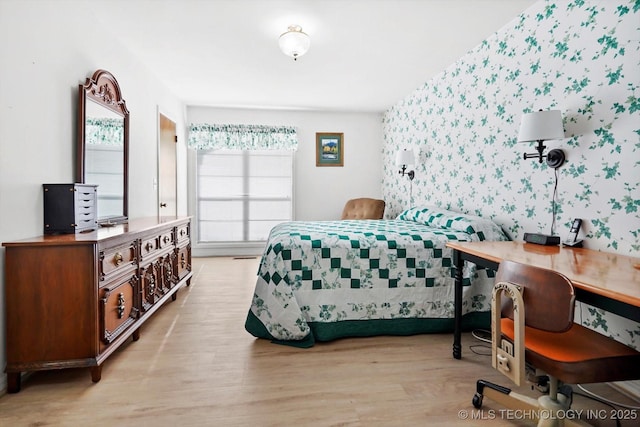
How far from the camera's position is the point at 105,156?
2.58 meters

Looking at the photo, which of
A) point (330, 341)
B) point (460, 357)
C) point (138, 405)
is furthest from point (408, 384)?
point (138, 405)

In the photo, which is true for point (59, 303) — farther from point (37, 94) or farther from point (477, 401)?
point (477, 401)

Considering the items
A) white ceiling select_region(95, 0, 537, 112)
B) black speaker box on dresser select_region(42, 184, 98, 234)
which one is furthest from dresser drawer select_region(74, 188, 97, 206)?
white ceiling select_region(95, 0, 537, 112)

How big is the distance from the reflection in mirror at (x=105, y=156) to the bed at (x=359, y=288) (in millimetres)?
1328

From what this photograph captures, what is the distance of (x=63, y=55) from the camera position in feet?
7.00

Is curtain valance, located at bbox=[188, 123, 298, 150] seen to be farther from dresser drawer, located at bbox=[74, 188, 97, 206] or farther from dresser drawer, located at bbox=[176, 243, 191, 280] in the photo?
dresser drawer, located at bbox=[74, 188, 97, 206]

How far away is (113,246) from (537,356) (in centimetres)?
213

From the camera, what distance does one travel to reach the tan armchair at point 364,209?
4.89 metres

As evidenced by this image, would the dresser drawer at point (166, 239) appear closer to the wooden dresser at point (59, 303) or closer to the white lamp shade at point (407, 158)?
the wooden dresser at point (59, 303)

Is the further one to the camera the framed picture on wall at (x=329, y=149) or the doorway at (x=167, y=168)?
the framed picture on wall at (x=329, y=149)

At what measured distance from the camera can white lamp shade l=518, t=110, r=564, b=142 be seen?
79.5 inches

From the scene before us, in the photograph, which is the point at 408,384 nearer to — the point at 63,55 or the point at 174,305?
the point at 174,305

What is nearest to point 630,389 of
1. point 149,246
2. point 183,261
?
point 149,246

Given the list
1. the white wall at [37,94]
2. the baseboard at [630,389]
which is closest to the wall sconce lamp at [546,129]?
the baseboard at [630,389]
